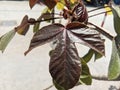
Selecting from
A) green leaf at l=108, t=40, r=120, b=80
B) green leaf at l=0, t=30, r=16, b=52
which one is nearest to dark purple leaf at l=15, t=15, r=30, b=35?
green leaf at l=0, t=30, r=16, b=52

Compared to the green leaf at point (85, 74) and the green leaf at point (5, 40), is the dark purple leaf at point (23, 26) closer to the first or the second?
the green leaf at point (5, 40)

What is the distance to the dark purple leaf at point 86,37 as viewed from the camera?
61cm

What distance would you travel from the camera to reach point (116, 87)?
1.95m

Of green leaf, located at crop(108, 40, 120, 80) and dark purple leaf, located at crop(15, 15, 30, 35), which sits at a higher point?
dark purple leaf, located at crop(15, 15, 30, 35)

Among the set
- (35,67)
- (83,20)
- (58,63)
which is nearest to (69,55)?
(58,63)

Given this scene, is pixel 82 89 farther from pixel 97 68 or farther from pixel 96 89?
pixel 97 68

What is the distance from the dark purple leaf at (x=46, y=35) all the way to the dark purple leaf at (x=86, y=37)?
2cm

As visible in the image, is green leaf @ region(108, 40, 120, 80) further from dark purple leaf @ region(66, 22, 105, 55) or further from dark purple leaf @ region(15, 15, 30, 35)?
dark purple leaf @ region(15, 15, 30, 35)

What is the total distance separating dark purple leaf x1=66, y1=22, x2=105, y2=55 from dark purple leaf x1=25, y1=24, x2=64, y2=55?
2cm

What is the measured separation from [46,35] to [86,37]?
76mm

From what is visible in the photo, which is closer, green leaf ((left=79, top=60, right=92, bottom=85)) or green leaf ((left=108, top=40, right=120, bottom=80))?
green leaf ((left=108, top=40, right=120, bottom=80))

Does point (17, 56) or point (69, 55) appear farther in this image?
point (17, 56)

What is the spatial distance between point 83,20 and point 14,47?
2536 mm

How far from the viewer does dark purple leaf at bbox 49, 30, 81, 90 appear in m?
0.57
